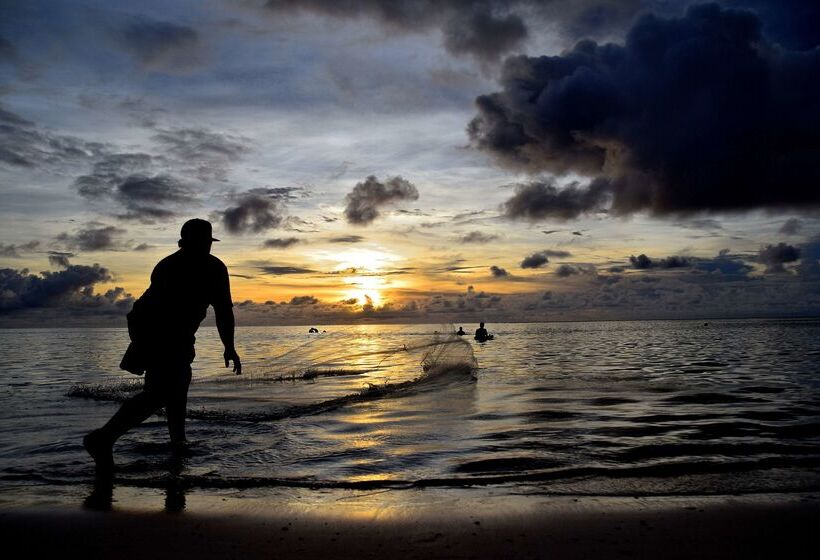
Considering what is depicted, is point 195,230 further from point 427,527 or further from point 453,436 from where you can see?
point 453,436

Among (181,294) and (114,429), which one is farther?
(181,294)

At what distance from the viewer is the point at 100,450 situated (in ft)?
18.5

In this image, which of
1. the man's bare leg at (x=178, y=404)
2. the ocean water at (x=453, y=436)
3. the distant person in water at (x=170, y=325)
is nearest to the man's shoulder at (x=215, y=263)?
the distant person in water at (x=170, y=325)

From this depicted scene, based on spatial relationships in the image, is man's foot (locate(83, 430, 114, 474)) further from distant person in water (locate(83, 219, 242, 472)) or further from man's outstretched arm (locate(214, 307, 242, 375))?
man's outstretched arm (locate(214, 307, 242, 375))

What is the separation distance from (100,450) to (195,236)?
2.53 meters

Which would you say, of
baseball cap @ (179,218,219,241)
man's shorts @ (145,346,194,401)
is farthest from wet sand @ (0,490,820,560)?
baseball cap @ (179,218,219,241)

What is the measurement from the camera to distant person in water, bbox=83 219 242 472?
5695 millimetres

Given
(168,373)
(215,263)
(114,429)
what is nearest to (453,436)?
(168,373)

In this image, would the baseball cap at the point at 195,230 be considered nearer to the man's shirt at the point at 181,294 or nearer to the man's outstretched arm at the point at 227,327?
the man's shirt at the point at 181,294

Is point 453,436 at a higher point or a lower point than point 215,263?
lower

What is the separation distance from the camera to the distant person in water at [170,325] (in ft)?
18.7

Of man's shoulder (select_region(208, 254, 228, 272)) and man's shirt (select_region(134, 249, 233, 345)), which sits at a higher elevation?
man's shoulder (select_region(208, 254, 228, 272))

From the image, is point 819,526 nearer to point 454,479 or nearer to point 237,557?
point 454,479

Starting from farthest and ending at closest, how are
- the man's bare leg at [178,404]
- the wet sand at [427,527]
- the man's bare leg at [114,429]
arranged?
the man's bare leg at [178,404], the man's bare leg at [114,429], the wet sand at [427,527]
